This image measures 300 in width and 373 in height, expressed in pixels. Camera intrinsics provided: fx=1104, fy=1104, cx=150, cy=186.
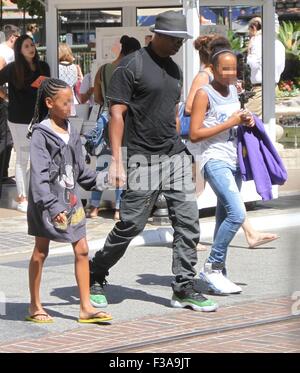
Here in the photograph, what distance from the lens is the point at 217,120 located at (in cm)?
816

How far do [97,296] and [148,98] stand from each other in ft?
4.70

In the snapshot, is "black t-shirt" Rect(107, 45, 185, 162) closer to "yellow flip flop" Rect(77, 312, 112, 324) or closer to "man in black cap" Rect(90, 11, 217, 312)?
"man in black cap" Rect(90, 11, 217, 312)

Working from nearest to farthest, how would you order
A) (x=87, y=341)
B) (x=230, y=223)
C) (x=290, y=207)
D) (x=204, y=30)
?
(x=87, y=341) → (x=230, y=223) → (x=204, y=30) → (x=290, y=207)

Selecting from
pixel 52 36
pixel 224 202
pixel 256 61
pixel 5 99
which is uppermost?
pixel 52 36

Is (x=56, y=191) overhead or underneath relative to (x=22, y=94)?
underneath

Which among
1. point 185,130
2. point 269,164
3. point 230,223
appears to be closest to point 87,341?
point 230,223

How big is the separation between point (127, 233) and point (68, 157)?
69 centimetres

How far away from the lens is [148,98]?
749cm

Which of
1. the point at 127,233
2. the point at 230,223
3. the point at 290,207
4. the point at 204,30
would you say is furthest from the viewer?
the point at 290,207

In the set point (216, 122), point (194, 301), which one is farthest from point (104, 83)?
point (194, 301)

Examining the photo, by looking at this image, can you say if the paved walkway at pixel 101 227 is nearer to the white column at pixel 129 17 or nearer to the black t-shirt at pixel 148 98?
the white column at pixel 129 17

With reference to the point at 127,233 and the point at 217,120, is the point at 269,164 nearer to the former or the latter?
the point at 217,120

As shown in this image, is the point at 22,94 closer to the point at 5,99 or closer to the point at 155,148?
the point at 5,99

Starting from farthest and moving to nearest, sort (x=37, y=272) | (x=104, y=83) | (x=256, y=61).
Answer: (x=256, y=61) → (x=104, y=83) → (x=37, y=272)
